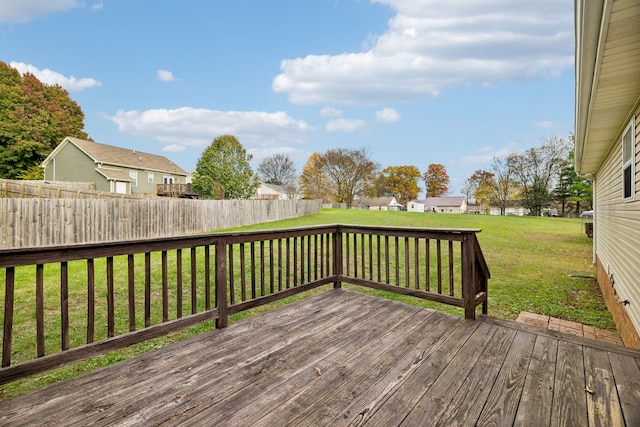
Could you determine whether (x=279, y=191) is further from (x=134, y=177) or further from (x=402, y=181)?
(x=402, y=181)

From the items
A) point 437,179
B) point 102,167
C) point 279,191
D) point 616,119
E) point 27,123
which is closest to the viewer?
point 616,119

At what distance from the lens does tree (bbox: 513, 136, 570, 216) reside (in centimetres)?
2708

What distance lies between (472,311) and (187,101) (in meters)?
29.1

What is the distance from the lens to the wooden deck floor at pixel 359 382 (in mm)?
1632

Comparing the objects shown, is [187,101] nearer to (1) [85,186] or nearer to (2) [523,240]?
(1) [85,186]

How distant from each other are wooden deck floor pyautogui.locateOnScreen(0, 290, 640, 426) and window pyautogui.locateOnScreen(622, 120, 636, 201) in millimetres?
1985

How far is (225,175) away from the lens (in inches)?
804

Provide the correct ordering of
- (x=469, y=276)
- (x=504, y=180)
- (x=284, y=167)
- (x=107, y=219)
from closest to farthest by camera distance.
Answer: (x=469, y=276), (x=107, y=219), (x=504, y=180), (x=284, y=167)

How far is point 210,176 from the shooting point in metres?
20.9

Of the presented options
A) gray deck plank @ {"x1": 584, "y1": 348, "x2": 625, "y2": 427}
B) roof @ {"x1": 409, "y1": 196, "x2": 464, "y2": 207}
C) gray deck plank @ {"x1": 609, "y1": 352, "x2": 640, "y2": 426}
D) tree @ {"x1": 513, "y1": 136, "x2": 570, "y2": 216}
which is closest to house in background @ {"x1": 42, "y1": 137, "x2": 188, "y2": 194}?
gray deck plank @ {"x1": 584, "y1": 348, "x2": 625, "y2": 427}

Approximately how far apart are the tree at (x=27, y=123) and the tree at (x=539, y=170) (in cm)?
4110

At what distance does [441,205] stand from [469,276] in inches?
1866

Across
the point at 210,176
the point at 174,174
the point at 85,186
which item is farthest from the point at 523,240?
the point at 174,174

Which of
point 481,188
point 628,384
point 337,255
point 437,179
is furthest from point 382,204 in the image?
point 628,384
